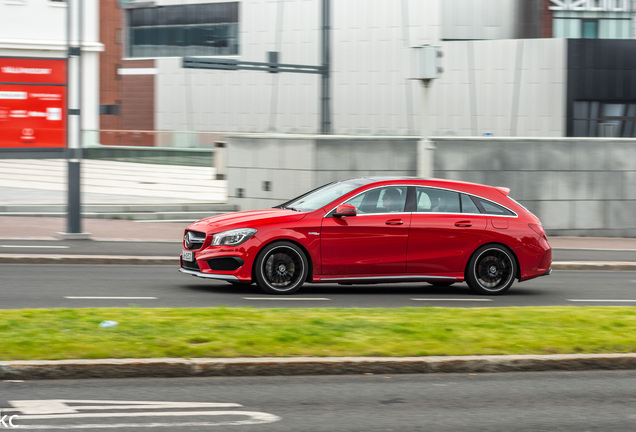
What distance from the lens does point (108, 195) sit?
24734mm

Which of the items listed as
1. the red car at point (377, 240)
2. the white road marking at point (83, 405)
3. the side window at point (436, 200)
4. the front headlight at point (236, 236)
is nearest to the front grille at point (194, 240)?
the red car at point (377, 240)

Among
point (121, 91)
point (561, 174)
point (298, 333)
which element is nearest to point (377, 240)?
point (298, 333)

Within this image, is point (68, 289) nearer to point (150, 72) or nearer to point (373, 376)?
point (373, 376)

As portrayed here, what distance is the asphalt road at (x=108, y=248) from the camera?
51.1 feet

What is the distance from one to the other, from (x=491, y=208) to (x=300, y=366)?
19.5ft

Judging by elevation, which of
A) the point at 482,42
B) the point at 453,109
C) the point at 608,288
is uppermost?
the point at 482,42

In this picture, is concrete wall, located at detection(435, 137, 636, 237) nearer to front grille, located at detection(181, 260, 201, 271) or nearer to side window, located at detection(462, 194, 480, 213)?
side window, located at detection(462, 194, 480, 213)

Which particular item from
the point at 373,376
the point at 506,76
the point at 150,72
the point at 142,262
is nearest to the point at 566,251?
the point at 142,262

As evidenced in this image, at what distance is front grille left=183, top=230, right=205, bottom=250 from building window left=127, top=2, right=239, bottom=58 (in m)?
40.4

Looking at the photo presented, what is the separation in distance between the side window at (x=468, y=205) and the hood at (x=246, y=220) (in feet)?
7.06

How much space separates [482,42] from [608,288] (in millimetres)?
30365

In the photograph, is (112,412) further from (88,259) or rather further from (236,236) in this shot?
(88,259)

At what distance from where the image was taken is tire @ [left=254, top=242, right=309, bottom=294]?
11406mm

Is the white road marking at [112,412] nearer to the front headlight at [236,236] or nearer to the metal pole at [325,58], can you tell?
the front headlight at [236,236]
